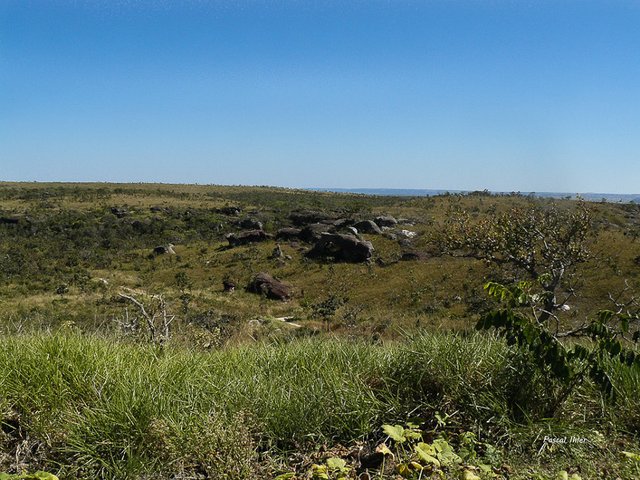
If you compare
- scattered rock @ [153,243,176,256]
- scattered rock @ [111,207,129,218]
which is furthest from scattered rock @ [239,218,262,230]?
scattered rock @ [111,207,129,218]

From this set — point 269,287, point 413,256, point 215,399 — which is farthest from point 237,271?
point 215,399

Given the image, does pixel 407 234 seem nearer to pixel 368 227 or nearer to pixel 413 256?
pixel 368 227

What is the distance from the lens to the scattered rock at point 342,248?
36.4 meters

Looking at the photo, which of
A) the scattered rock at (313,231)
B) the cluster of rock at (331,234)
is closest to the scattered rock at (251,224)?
the cluster of rock at (331,234)

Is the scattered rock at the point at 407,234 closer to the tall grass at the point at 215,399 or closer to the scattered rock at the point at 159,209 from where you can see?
the scattered rock at the point at 159,209

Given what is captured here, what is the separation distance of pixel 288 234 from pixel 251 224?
6.44 m

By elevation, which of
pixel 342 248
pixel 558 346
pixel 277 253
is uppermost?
pixel 558 346

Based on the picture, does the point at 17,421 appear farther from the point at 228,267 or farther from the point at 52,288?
the point at 228,267

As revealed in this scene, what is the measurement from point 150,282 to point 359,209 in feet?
103

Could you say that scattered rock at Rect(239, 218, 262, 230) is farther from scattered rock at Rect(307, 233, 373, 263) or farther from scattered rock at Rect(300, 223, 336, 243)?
scattered rock at Rect(307, 233, 373, 263)

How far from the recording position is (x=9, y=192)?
77688 mm

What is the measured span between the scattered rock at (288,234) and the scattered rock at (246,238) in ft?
4.53

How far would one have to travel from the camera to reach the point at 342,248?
37.1m

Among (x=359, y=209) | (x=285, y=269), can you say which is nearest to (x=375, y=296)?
(x=285, y=269)
